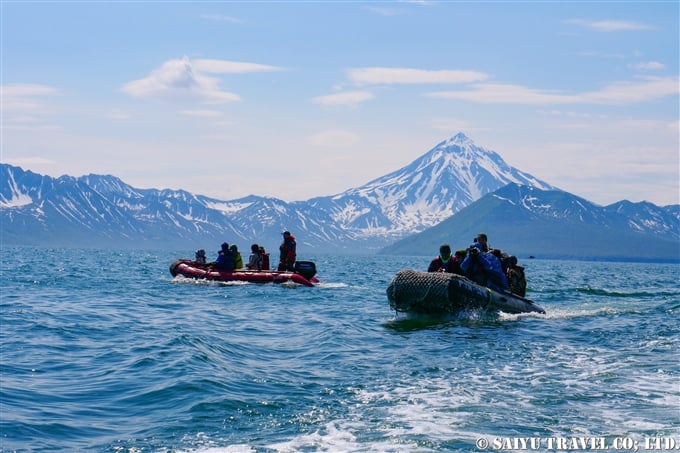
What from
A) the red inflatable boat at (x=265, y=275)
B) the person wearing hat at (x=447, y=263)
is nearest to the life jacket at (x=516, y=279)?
the person wearing hat at (x=447, y=263)

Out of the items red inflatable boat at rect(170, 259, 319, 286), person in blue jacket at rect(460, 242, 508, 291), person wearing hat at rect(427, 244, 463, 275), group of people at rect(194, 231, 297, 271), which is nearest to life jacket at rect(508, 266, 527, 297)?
person in blue jacket at rect(460, 242, 508, 291)

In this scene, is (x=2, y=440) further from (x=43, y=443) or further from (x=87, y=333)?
(x=87, y=333)

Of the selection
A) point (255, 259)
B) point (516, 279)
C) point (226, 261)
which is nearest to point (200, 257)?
point (255, 259)

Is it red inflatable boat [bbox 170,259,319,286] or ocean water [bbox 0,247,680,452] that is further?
red inflatable boat [bbox 170,259,319,286]

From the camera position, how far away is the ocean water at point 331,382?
10.4 metres

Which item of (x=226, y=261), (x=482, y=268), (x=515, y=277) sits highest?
(x=482, y=268)

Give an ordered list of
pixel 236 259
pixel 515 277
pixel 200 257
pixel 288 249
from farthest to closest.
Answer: pixel 200 257
pixel 236 259
pixel 288 249
pixel 515 277

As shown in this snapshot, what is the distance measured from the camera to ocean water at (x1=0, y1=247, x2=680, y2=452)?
1045cm

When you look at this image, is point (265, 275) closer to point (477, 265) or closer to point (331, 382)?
point (477, 265)

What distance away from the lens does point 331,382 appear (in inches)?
551

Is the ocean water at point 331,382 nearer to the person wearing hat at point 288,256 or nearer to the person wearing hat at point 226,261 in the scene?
the person wearing hat at point 288,256

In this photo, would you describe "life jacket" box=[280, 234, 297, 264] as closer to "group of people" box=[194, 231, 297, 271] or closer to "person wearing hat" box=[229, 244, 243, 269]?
"group of people" box=[194, 231, 297, 271]

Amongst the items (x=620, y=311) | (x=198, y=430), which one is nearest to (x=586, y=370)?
(x=198, y=430)

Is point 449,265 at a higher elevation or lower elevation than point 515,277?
higher
